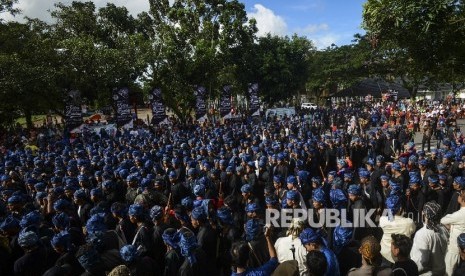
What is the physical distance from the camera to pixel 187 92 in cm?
2789

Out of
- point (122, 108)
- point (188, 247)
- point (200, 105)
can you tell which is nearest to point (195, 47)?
point (200, 105)

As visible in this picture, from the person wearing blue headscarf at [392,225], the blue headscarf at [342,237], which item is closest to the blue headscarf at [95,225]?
the blue headscarf at [342,237]

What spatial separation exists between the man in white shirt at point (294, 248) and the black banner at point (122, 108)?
18.0 meters

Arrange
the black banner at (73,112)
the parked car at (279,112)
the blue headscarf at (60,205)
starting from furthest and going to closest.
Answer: the parked car at (279,112)
the black banner at (73,112)
the blue headscarf at (60,205)

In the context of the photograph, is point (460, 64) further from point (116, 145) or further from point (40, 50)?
point (40, 50)

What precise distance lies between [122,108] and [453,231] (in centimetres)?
1901

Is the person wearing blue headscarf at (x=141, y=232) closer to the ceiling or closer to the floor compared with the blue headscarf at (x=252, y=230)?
closer to the floor

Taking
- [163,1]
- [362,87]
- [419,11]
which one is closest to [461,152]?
[419,11]

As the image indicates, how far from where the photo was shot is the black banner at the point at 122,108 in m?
21.2

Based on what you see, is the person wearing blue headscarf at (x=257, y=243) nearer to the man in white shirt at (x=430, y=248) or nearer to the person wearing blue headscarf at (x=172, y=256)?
the person wearing blue headscarf at (x=172, y=256)

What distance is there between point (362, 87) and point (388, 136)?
141 ft

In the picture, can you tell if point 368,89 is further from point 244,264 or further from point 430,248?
point 244,264

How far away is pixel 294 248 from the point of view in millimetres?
4324

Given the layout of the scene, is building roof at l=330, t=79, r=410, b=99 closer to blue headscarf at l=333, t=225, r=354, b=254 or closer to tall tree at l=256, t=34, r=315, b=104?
tall tree at l=256, t=34, r=315, b=104
